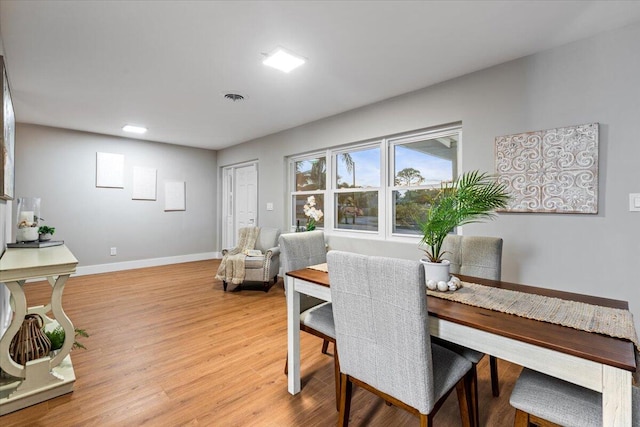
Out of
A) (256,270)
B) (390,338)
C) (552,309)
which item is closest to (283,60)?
(390,338)

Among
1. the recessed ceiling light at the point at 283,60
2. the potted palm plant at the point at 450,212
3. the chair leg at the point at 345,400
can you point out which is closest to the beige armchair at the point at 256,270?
the recessed ceiling light at the point at 283,60

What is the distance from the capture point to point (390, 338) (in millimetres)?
1143

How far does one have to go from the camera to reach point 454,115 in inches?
107

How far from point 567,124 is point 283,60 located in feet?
A: 7.33

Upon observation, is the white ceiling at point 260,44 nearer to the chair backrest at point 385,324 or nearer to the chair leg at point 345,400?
the chair backrest at point 385,324

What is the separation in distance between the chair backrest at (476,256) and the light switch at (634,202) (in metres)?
0.91

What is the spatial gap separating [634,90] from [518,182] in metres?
0.85

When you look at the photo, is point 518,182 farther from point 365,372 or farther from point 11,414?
point 11,414

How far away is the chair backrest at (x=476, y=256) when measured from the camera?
183cm

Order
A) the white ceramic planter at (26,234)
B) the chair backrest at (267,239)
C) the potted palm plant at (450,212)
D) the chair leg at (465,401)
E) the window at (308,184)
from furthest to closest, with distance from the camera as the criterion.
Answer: the chair backrest at (267,239)
the window at (308,184)
the white ceramic planter at (26,234)
the potted palm plant at (450,212)
the chair leg at (465,401)

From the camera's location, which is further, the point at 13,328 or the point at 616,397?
the point at 13,328

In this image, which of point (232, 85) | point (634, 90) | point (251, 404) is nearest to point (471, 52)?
point (634, 90)

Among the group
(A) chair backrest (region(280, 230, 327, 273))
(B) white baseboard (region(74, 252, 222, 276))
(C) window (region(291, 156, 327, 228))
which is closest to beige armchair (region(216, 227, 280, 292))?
(C) window (region(291, 156, 327, 228))

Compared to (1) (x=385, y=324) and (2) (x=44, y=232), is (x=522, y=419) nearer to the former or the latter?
(1) (x=385, y=324)
